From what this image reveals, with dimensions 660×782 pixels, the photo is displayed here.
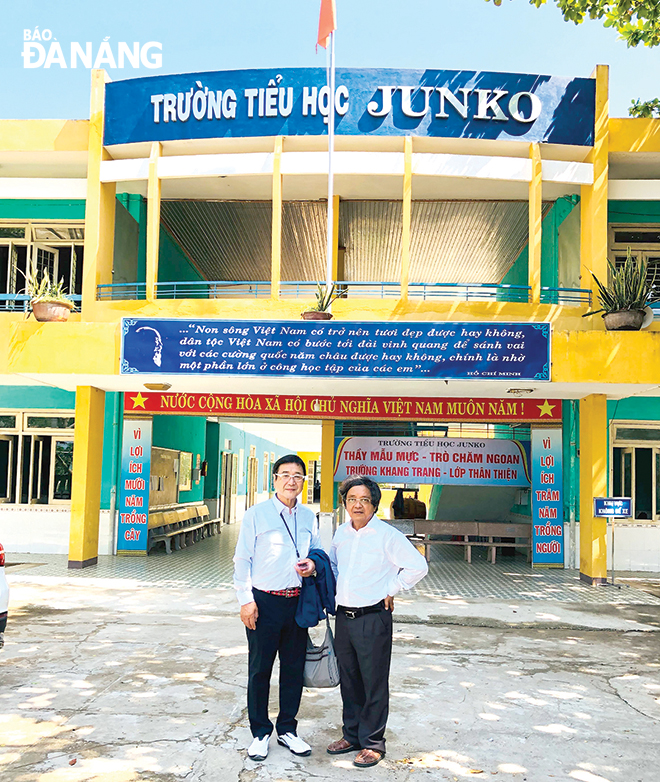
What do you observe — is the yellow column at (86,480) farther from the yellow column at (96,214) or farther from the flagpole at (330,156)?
the flagpole at (330,156)

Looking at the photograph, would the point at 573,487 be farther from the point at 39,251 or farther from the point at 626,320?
the point at 39,251

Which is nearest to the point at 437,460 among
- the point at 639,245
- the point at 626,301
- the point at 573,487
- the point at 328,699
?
the point at 573,487

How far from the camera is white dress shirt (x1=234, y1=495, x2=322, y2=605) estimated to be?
12.9 ft

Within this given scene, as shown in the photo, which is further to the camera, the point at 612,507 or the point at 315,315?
the point at 612,507

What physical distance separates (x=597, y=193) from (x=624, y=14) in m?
2.29

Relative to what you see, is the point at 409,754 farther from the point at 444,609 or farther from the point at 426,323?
the point at 426,323

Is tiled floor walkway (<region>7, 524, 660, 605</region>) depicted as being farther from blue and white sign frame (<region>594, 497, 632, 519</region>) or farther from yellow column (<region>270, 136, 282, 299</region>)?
yellow column (<region>270, 136, 282, 299</region>)

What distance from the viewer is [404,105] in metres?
10.6

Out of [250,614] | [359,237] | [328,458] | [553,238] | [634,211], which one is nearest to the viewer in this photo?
[250,614]

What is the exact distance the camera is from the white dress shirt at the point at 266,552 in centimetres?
394

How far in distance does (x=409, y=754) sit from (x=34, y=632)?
14.1ft

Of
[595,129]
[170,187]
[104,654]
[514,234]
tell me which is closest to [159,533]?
[170,187]

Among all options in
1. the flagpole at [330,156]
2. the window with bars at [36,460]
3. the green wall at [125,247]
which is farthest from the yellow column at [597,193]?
the window with bars at [36,460]

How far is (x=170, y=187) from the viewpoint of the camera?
12.0 m
